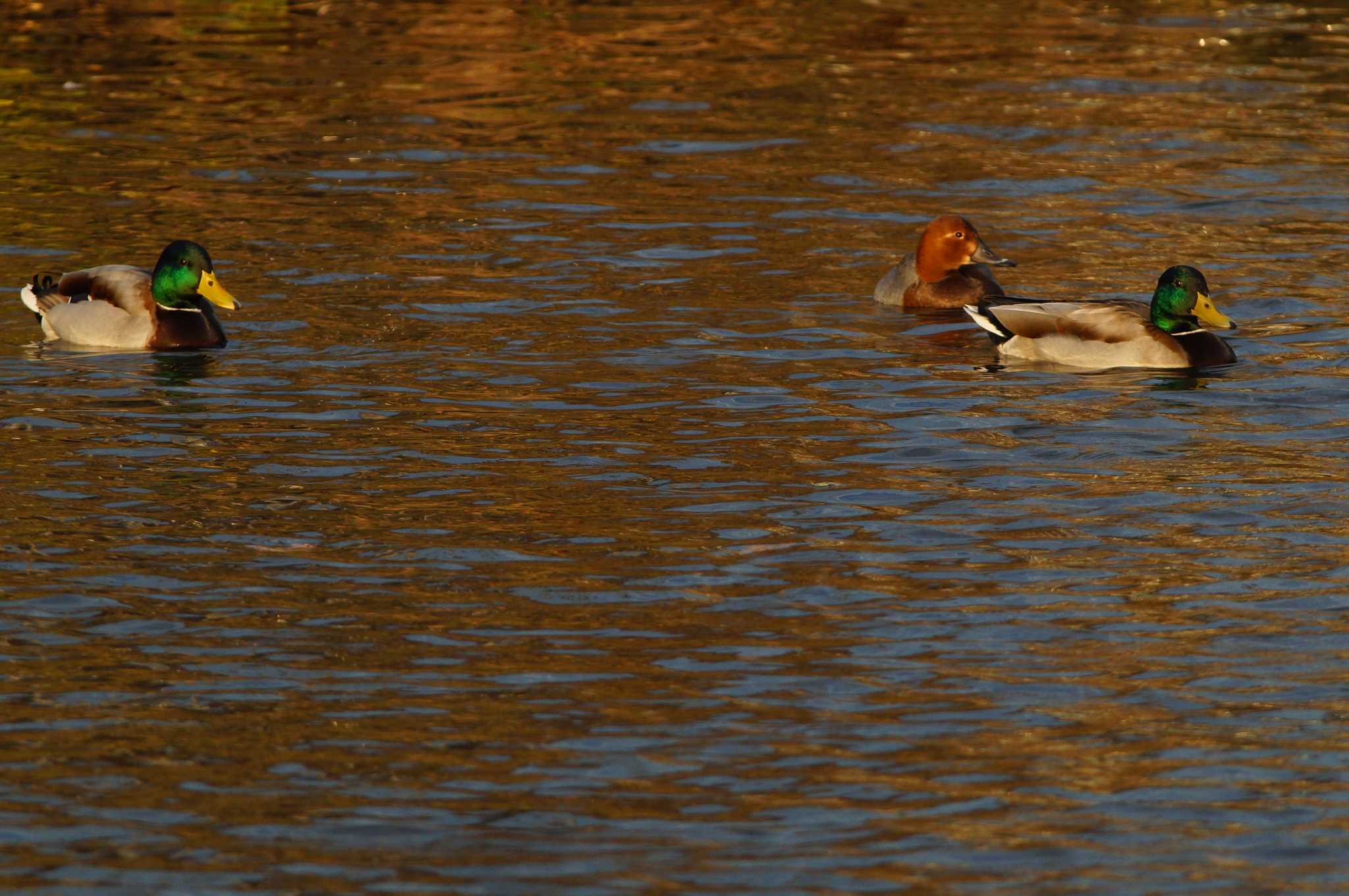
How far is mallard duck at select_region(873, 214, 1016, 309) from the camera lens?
54.8ft

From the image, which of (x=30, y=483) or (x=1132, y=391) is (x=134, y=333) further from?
(x=1132, y=391)

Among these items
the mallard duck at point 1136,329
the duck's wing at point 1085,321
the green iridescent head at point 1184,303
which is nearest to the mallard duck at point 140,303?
the duck's wing at point 1085,321

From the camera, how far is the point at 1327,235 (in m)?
18.2

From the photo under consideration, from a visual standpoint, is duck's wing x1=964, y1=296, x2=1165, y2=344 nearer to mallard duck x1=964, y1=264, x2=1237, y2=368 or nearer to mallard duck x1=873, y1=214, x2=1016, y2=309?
mallard duck x1=964, y1=264, x2=1237, y2=368

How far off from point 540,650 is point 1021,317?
6785mm

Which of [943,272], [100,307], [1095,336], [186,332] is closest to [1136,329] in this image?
[1095,336]

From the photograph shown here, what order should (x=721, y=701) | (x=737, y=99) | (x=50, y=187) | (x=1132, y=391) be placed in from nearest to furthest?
(x=721, y=701) < (x=1132, y=391) < (x=50, y=187) < (x=737, y=99)

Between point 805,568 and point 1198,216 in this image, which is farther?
point 1198,216

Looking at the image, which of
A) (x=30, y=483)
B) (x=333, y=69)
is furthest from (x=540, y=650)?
(x=333, y=69)

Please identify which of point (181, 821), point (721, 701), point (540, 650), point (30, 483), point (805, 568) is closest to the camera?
point (181, 821)

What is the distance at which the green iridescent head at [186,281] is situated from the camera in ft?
49.7

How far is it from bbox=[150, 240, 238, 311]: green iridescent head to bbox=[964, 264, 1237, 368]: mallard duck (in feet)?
18.2

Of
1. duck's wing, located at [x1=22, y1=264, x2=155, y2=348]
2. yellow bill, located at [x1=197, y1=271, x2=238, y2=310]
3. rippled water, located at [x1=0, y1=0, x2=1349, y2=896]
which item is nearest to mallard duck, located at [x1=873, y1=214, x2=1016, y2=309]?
rippled water, located at [x1=0, y1=0, x2=1349, y2=896]

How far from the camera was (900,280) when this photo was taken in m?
16.7
